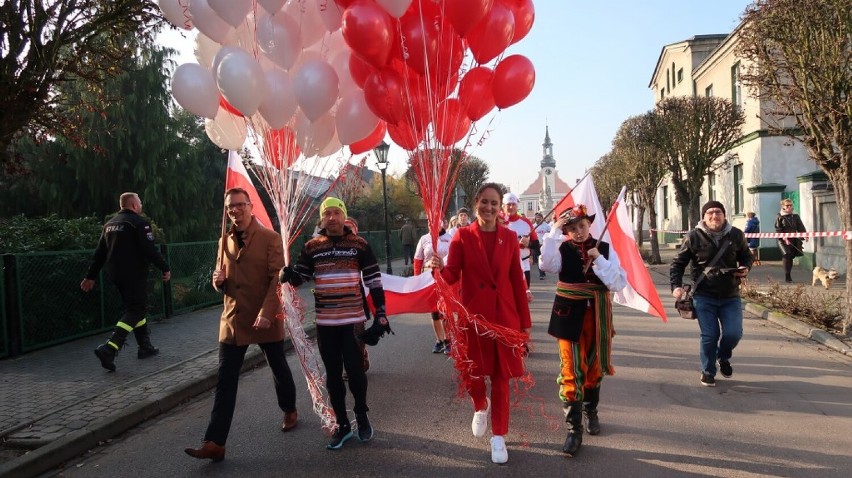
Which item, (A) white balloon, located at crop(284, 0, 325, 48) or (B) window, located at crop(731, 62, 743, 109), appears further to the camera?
(B) window, located at crop(731, 62, 743, 109)

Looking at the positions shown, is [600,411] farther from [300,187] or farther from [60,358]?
[60,358]

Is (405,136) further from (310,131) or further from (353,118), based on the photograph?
(310,131)

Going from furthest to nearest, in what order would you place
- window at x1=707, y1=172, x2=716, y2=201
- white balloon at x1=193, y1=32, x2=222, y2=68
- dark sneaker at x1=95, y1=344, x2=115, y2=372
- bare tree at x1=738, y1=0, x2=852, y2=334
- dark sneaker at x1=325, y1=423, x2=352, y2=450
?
window at x1=707, y1=172, x2=716, y2=201 < bare tree at x1=738, y1=0, x2=852, y2=334 < dark sneaker at x1=95, y1=344, x2=115, y2=372 < white balloon at x1=193, y1=32, x2=222, y2=68 < dark sneaker at x1=325, y1=423, x2=352, y2=450

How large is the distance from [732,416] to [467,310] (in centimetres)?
258

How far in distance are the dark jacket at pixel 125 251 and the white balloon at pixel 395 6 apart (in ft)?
14.2

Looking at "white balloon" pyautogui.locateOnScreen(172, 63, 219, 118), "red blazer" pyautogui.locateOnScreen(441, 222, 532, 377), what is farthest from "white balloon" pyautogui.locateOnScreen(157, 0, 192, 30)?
"red blazer" pyautogui.locateOnScreen(441, 222, 532, 377)

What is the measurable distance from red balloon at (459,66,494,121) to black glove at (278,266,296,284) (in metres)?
2.10

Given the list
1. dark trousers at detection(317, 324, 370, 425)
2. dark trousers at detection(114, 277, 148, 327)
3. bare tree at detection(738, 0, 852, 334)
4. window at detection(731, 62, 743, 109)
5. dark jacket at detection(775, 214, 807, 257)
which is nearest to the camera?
dark trousers at detection(317, 324, 370, 425)

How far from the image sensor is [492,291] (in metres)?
4.12

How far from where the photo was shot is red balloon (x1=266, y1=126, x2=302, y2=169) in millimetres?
5230

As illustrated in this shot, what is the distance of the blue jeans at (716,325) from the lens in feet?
18.7

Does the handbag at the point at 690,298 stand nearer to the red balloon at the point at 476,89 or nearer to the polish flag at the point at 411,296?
the polish flag at the point at 411,296

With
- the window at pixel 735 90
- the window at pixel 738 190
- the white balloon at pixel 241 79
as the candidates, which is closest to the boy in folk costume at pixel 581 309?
the white balloon at pixel 241 79

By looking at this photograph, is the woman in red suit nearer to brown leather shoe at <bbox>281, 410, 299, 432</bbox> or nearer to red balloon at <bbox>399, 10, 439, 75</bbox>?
red balloon at <bbox>399, 10, 439, 75</bbox>
